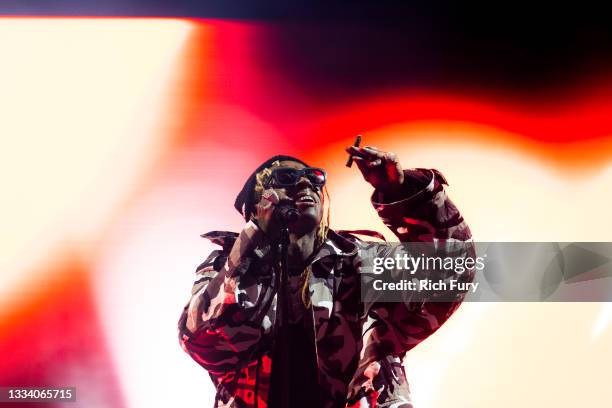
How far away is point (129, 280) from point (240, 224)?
1.29 feet

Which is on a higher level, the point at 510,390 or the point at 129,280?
the point at 129,280

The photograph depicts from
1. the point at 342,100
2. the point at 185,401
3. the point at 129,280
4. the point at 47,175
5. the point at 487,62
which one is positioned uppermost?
the point at 487,62

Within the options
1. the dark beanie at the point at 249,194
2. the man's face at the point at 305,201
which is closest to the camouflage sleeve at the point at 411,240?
the man's face at the point at 305,201

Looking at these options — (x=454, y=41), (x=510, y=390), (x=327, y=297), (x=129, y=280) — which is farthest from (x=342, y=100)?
(x=510, y=390)

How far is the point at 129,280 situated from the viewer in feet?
6.20

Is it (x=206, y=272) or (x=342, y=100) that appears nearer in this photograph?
(x=206, y=272)

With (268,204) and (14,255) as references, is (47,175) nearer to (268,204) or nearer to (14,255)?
(14,255)

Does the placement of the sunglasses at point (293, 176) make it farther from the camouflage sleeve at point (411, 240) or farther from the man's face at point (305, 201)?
the camouflage sleeve at point (411, 240)

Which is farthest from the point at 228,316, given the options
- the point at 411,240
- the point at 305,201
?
the point at 411,240

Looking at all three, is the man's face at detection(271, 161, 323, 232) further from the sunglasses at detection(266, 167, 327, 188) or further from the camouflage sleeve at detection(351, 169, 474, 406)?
the camouflage sleeve at detection(351, 169, 474, 406)

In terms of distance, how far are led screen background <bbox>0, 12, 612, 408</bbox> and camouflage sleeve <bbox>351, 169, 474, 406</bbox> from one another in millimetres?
71

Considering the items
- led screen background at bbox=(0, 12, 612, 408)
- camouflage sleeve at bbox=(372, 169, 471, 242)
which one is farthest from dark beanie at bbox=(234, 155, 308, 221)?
camouflage sleeve at bbox=(372, 169, 471, 242)

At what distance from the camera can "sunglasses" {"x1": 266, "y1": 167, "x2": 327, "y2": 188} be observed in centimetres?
181

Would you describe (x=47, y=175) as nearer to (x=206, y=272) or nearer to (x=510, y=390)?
(x=206, y=272)
